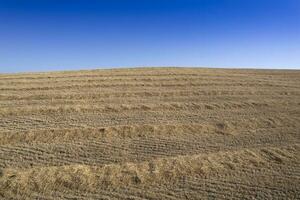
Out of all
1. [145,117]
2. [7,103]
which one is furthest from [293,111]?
[7,103]

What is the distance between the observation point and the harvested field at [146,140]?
306 inches

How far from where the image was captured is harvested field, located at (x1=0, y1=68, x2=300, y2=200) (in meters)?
7.77

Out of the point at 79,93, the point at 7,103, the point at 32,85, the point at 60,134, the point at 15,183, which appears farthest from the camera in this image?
the point at 32,85

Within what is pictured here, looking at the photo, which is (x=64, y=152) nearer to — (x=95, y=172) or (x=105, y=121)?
(x=95, y=172)

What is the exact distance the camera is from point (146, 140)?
1010cm

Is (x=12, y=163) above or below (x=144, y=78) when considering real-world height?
below

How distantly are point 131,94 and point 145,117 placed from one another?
9.34 feet

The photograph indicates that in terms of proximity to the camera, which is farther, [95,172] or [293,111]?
[293,111]

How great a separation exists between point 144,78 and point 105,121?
6.63 m

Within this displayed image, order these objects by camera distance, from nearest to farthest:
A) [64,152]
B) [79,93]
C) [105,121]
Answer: [64,152] → [105,121] → [79,93]

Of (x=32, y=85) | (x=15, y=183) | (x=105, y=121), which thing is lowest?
(x=15, y=183)

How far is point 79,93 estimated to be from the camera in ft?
47.5

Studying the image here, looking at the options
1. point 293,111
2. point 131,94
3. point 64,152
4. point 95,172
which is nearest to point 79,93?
point 131,94

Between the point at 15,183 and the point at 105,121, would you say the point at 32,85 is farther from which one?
the point at 15,183
